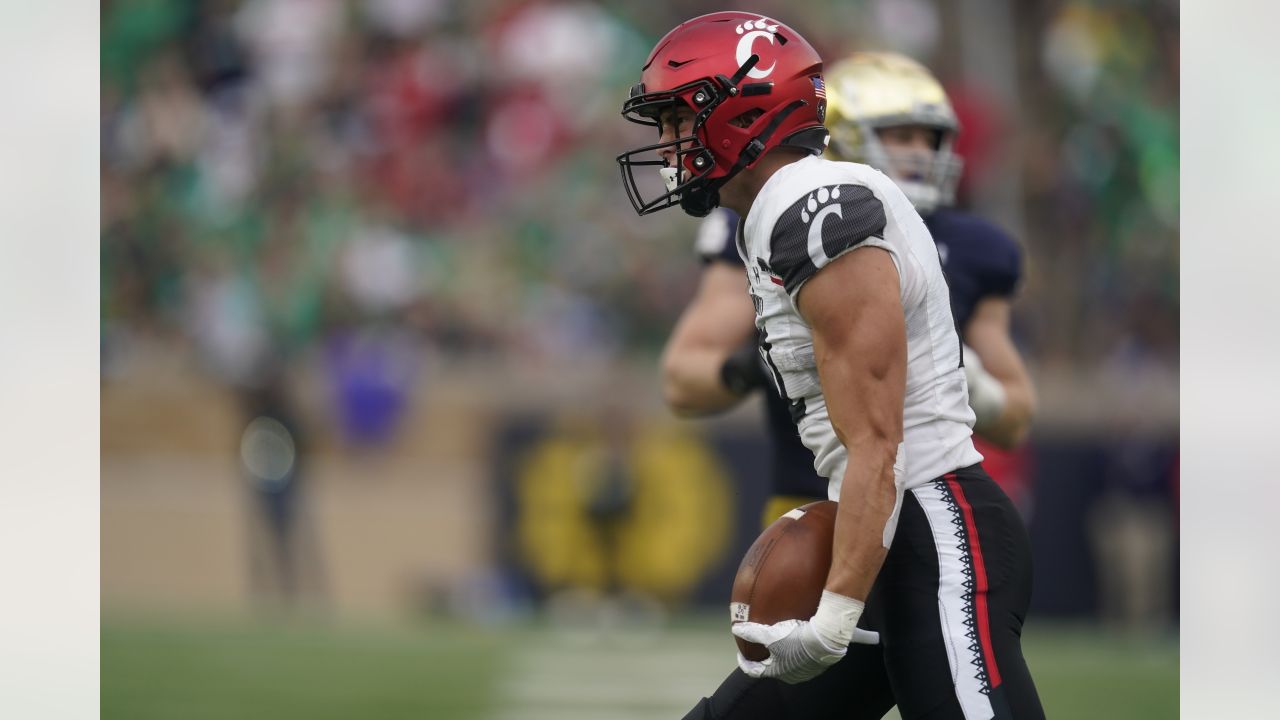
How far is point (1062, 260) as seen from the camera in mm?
12305

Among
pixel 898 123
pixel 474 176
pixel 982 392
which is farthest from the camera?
pixel 474 176

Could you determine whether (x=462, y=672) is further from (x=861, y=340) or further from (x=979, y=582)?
(x=861, y=340)

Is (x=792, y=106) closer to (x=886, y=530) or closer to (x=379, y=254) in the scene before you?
(x=886, y=530)

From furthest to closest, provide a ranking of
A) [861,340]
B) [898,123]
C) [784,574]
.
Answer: [898,123] → [784,574] → [861,340]

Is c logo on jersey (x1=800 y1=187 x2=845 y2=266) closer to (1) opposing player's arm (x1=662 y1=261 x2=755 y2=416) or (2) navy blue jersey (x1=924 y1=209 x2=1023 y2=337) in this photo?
(2) navy blue jersey (x1=924 y1=209 x2=1023 y2=337)

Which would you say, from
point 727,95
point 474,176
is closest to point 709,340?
point 727,95

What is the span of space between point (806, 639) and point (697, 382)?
1502mm

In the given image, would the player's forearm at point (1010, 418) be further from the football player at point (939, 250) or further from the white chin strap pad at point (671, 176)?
the white chin strap pad at point (671, 176)

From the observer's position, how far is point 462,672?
24.6 feet

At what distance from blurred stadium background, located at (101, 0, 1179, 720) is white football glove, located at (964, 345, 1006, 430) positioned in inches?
179

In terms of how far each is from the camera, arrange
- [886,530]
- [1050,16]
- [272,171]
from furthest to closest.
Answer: [1050,16]
[272,171]
[886,530]

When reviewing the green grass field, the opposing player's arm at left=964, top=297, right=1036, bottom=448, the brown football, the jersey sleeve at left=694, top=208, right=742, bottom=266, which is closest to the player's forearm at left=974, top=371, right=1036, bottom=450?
the opposing player's arm at left=964, top=297, right=1036, bottom=448
